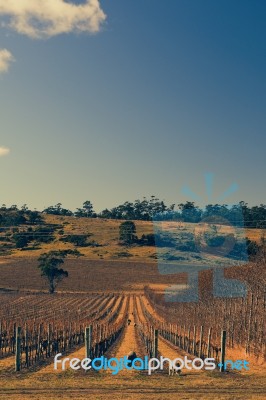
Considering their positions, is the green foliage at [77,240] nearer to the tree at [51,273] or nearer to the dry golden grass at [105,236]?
the dry golden grass at [105,236]

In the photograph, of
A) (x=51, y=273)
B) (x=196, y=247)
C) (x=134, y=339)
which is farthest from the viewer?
(x=196, y=247)

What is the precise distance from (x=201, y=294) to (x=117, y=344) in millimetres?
24293

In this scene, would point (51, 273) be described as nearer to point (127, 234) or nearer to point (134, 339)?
point (127, 234)

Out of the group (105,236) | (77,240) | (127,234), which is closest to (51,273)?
(77,240)

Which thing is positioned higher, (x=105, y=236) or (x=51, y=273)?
(x=105, y=236)

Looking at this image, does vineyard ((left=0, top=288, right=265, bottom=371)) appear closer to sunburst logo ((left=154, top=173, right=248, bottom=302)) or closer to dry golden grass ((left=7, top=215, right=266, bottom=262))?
sunburst logo ((left=154, top=173, right=248, bottom=302))

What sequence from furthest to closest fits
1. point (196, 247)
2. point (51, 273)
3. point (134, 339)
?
1. point (196, 247)
2. point (51, 273)
3. point (134, 339)

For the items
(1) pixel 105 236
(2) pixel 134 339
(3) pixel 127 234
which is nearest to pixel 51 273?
(3) pixel 127 234

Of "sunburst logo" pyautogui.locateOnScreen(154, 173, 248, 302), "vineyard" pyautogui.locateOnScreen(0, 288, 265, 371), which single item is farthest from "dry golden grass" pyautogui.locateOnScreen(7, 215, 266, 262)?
"vineyard" pyautogui.locateOnScreen(0, 288, 265, 371)

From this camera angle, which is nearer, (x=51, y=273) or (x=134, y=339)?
(x=134, y=339)

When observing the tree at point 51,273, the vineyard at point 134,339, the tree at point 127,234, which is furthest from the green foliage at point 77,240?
the vineyard at point 134,339

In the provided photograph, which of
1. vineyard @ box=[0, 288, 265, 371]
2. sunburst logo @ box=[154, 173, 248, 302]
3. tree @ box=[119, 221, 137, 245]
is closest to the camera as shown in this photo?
vineyard @ box=[0, 288, 265, 371]

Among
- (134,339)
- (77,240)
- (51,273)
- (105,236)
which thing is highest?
(105,236)

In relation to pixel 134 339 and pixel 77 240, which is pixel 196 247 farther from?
pixel 134 339
